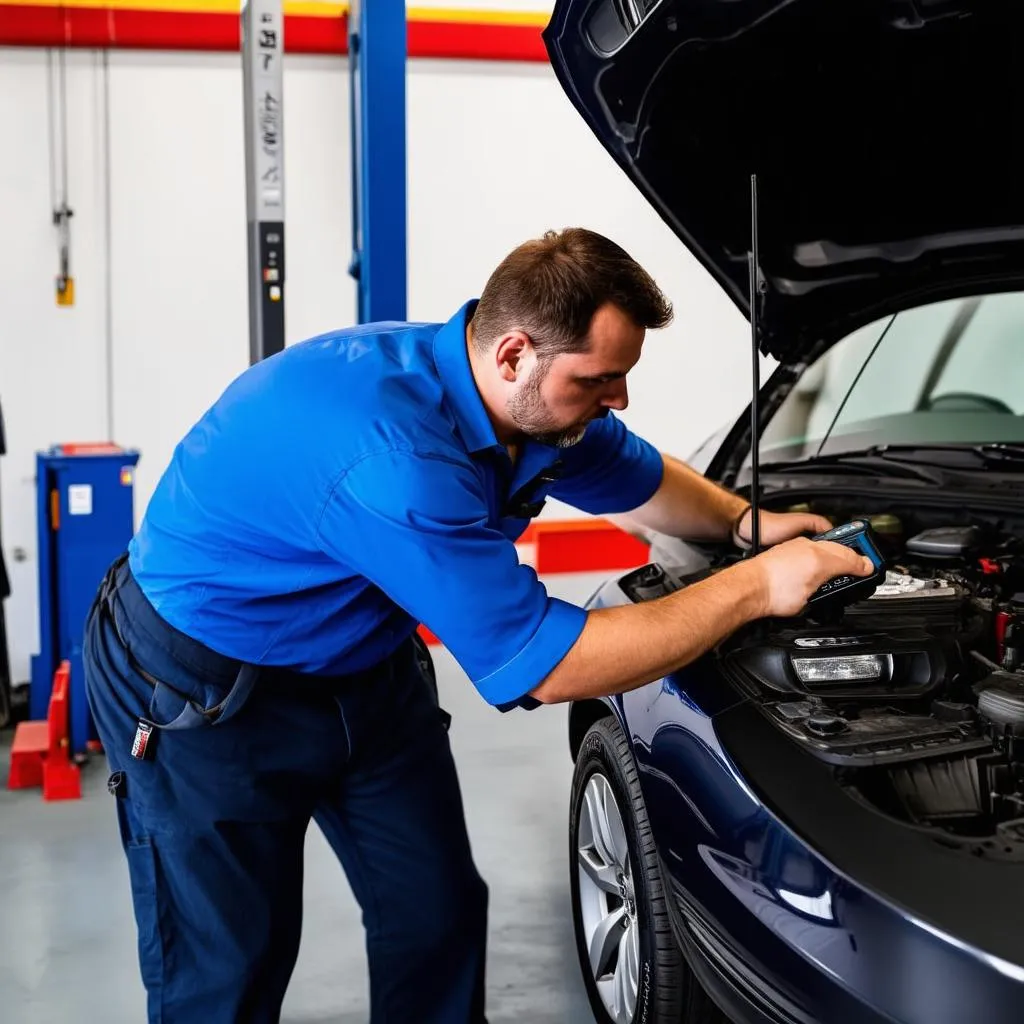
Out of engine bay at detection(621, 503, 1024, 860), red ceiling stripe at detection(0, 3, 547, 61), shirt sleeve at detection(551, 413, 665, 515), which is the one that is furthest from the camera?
red ceiling stripe at detection(0, 3, 547, 61)

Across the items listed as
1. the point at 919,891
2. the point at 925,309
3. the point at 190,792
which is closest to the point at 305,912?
the point at 190,792

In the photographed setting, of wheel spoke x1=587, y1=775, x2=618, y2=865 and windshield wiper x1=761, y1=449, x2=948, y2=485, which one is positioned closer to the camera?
wheel spoke x1=587, y1=775, x2=618, y2=865

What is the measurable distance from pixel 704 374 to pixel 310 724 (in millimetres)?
4968

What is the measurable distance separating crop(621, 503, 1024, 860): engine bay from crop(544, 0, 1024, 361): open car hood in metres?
0.59

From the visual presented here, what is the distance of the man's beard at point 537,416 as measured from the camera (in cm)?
150

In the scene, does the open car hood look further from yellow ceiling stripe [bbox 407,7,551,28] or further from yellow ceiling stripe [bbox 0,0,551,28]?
yellow ceiling stripe [bbox 407,7,551,28]

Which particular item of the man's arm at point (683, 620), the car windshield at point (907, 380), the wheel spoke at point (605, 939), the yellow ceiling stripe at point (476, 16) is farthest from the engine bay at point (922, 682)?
the yellow ceiling stripe at point (476, 16)

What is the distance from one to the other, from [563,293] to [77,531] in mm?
2650

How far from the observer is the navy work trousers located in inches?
64.6

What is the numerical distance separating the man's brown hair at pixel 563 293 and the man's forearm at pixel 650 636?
1.15 ft

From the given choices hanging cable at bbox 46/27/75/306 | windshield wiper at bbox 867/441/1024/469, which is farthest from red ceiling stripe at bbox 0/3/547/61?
windshield wiper at bbox 867/441/1024/469

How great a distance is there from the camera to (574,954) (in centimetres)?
238

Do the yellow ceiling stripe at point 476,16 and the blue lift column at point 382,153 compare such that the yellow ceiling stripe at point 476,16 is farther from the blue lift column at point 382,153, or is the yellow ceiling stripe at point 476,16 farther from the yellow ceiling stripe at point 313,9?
the blue lift column at point 382,153

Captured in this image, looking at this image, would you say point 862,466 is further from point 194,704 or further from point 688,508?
point 194,704
